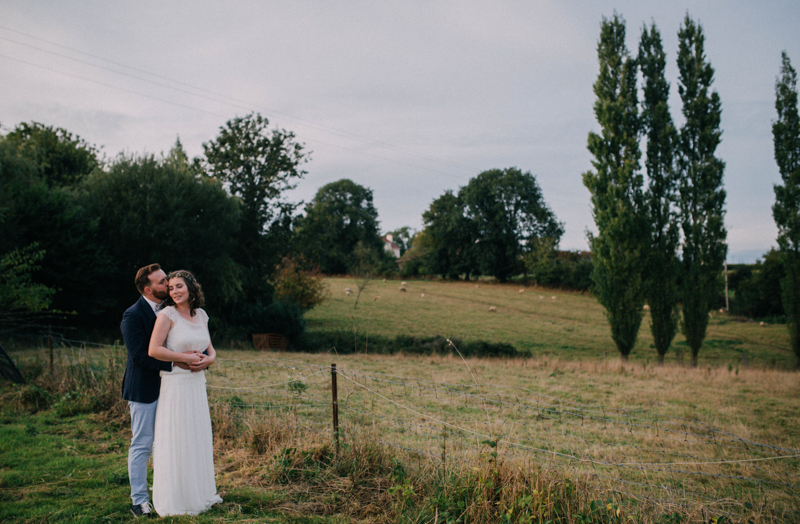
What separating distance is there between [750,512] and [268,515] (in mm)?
3663

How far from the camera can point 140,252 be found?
17875 millimetres

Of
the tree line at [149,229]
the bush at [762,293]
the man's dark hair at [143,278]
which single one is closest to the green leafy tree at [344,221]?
the tree line at [149,229]

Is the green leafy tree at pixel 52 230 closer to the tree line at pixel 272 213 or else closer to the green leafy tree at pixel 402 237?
the tree line at pixel 272 213

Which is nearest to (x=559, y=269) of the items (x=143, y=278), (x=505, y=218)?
(x=505, y=218)

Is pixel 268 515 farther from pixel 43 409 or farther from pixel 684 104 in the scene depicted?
pixel 684 104

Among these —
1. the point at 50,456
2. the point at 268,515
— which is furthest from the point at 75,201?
the point at 268,515

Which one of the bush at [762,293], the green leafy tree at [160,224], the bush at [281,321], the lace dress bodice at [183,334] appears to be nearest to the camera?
the lace dress bodice at [183,334]

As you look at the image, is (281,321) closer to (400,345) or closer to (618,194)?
(400,345)

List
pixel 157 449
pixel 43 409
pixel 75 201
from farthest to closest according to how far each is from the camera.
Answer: pixel 75 201 < pixel 43 409 < pixel 157 449

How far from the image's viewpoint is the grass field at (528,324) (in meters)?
22.2

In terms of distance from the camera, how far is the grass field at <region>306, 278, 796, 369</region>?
22203 mm

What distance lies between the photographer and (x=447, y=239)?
55.5 meters

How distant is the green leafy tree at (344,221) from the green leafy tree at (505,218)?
12.9 m

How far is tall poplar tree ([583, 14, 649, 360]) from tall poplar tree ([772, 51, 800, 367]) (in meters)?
6.34
